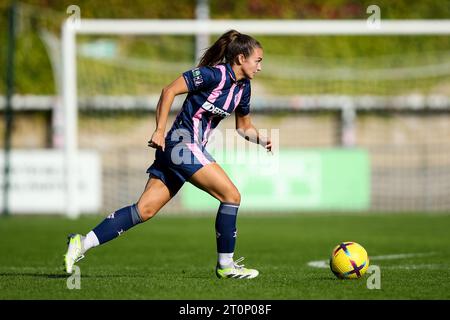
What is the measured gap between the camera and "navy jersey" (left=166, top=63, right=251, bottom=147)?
24.8ft

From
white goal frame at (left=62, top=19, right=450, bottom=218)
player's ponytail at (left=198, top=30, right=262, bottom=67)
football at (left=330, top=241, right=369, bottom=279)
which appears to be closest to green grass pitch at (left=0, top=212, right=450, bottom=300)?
football at (left=330, top=241, right=369, bottom=279)

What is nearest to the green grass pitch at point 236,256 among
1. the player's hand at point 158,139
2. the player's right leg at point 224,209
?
the player's right leg at point 224,209

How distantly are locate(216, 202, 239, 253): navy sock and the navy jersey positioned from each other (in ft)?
1.92

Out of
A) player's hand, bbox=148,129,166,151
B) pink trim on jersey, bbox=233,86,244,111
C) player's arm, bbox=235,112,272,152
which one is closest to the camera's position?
player's hand, bbox=148,129,166,151

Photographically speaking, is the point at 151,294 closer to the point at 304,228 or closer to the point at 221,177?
the point at 221,177

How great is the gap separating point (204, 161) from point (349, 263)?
4.82 ft

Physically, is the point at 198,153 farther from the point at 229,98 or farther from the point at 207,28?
the point at 207,28

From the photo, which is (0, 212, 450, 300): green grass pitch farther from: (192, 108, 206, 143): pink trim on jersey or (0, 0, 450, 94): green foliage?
(0, 0, 450, 94): green foliage

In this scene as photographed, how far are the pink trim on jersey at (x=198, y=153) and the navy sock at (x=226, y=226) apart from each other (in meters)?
0.38

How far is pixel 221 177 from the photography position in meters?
7.53

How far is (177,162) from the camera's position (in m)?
7.55

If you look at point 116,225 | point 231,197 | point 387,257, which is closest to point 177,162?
point 231,197

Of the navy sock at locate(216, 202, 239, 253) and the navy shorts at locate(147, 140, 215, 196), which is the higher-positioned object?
the navy shorts at locate(147, 140, 215, 196)
